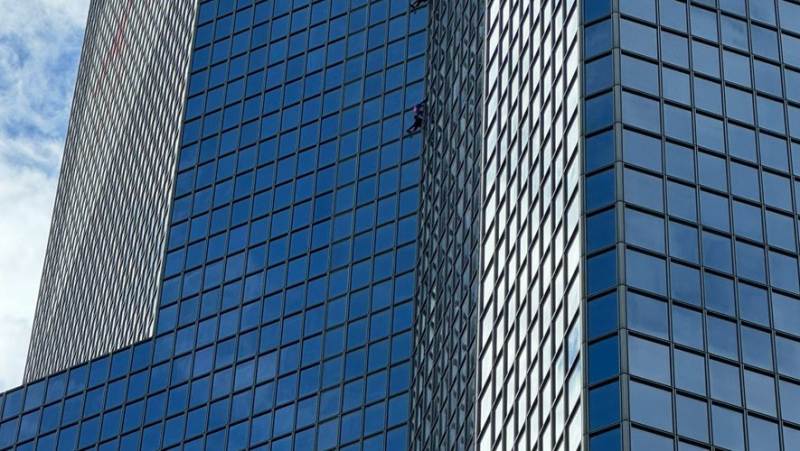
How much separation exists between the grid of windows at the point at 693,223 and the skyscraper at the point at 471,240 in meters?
0.11

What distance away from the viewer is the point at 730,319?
76438 millimetres

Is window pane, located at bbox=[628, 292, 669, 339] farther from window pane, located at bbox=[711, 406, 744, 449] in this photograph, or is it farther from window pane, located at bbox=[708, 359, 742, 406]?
window pane, located at bbox=[711, 406, 744, 449]

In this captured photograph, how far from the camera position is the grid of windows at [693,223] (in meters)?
73.4

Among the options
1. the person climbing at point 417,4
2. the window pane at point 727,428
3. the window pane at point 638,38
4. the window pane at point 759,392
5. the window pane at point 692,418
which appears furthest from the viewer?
the person climbing at point 417,4

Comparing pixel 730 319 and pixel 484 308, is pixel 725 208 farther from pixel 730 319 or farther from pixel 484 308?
pixel 484 308

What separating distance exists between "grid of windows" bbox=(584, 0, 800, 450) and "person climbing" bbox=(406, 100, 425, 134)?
4340cm

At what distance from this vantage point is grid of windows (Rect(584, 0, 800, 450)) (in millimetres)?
73375

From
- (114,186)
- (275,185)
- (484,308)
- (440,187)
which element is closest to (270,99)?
(275,185)

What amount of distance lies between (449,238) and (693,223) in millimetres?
36234

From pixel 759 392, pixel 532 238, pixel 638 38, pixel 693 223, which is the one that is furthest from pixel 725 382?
pixel 638 38

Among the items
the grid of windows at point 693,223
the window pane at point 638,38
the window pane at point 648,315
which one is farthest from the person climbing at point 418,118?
the window pane at point 648,315

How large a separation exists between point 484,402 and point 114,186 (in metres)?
89.9

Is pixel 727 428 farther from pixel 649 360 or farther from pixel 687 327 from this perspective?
pixel 687 327

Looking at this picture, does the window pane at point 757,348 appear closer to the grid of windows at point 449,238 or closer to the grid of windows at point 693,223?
the grid of windows at point 693,223
